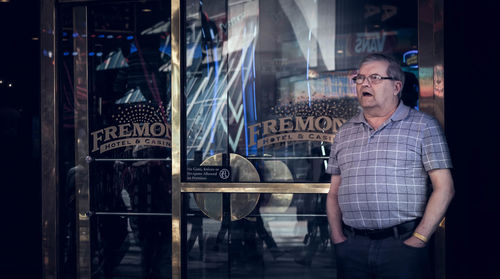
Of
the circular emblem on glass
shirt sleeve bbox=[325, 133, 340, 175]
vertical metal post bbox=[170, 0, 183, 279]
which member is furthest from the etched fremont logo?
shirt sleeve bbox=[325, 133, 340, 175]

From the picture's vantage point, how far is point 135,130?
4168 mm

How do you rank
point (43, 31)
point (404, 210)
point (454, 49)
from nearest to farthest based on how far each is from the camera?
1. point (404, 210)
2. point (454, 49)
3. point (43, 31)

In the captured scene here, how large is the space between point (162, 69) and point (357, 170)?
2.04 m

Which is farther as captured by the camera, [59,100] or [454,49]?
[59,100]

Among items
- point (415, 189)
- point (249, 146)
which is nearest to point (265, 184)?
point (249, 146)

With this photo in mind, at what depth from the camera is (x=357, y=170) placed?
2.88m

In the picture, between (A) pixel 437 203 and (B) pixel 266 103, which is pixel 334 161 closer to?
(A) pixel 437 203

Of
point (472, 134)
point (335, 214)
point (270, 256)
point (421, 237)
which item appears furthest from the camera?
point (270, 256)

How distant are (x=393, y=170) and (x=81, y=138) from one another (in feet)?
8.48

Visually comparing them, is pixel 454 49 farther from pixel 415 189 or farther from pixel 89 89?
pixel 89 89

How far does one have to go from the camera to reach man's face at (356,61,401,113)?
9.53ft

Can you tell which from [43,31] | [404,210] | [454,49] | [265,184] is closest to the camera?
[404,210]
